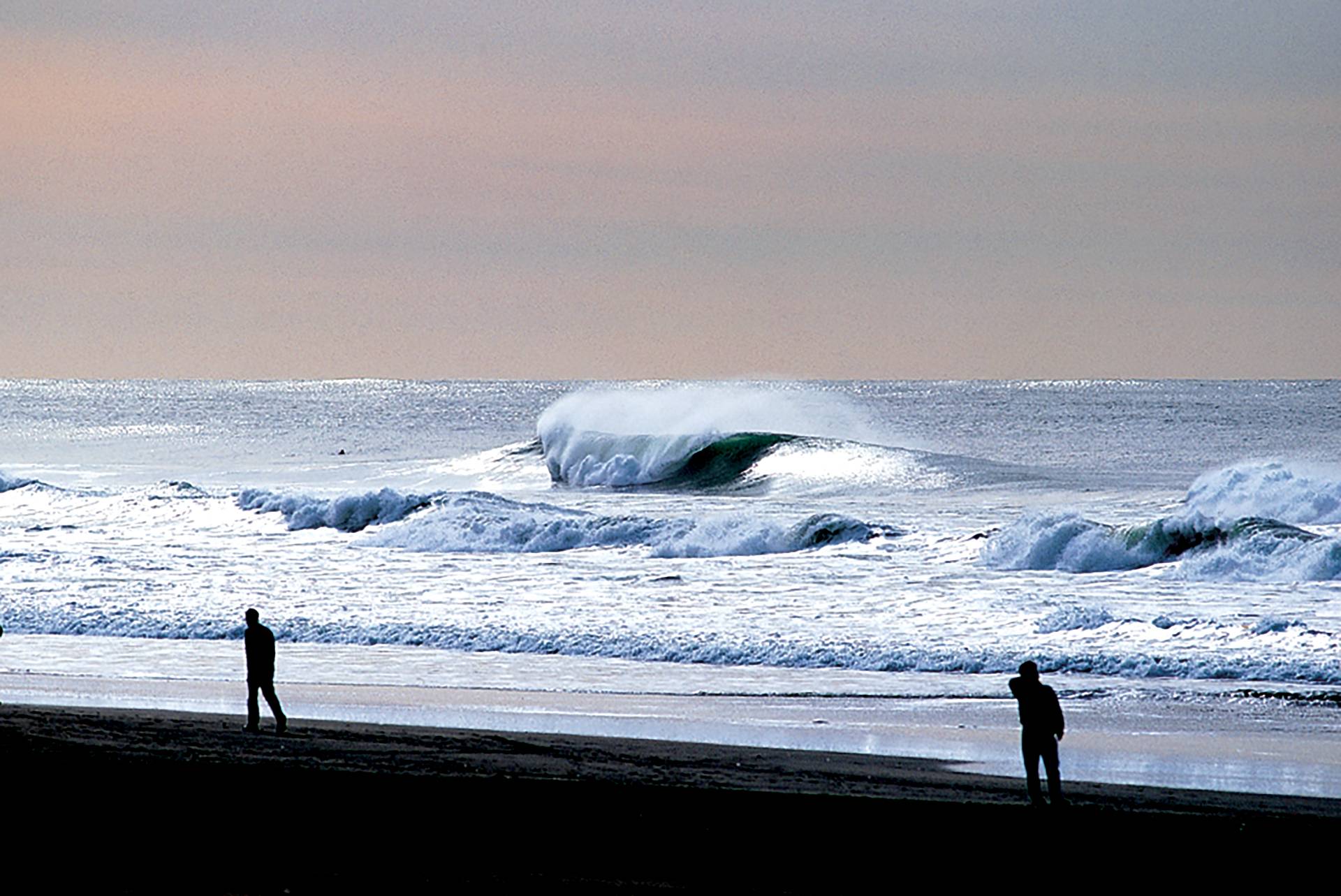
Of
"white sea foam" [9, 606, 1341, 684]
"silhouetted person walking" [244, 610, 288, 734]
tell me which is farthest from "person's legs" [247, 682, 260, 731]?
"white sea foam" [9, 606, 1341, 684]

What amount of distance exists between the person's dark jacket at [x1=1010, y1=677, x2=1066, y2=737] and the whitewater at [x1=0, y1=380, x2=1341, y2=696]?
5674mm

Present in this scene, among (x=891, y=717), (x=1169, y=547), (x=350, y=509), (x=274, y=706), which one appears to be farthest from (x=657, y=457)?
A: (x=274, y=706)

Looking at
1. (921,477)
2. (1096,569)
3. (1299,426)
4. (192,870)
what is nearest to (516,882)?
(192,870)

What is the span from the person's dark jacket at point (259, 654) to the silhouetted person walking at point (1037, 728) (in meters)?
5.81

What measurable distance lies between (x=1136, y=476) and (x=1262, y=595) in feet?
104

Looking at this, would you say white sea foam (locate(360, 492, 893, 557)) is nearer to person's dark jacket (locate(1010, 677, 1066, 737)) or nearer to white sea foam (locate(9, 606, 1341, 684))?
white sea foam (locate(9, 606, 1341, 684))

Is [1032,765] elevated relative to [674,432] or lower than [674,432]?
lower

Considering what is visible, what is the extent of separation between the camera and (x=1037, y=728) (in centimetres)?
1016

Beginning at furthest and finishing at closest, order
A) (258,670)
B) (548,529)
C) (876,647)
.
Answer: (548,529), (876,647), (258,670)

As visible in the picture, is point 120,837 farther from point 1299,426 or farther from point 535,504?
point 1299,426

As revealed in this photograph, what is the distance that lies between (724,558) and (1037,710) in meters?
16.9

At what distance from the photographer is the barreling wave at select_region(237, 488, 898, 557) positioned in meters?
27.9

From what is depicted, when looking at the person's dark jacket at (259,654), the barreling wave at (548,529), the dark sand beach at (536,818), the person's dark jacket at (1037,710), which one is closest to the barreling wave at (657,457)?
the barreling wave at (548,529)

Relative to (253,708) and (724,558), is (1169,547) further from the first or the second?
(253,708)
